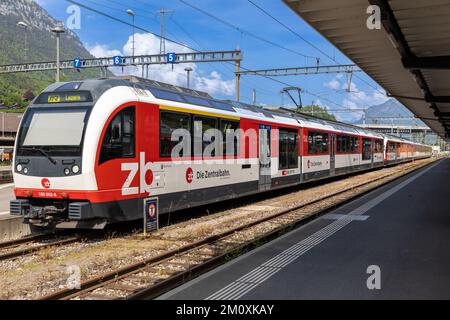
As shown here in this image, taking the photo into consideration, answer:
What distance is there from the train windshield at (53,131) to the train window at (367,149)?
23569 millimetres

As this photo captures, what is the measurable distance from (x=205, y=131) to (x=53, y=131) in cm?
392

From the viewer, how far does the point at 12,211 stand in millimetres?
8789

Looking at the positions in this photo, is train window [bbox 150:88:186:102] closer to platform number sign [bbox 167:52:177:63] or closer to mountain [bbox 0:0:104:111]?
platform number sign [bbox 167:52:177:63]

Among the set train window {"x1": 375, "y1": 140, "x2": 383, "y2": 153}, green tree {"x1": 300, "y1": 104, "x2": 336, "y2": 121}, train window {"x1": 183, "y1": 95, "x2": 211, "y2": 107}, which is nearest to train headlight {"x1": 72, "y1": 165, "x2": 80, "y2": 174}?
train window {"x1": 183, "y1": 95, "x2": 211, "y2": 107}

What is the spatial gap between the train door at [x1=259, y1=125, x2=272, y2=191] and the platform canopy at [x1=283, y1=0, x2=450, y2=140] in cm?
357

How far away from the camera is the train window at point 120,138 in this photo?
8.46 m

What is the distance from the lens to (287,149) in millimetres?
16875

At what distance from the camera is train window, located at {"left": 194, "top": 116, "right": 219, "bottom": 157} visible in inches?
438

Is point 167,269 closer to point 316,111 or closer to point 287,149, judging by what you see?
point 287,149

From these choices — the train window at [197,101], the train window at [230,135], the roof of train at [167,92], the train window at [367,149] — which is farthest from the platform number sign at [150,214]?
the train window at [367,149]

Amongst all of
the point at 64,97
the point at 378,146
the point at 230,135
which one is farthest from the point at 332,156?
the point at 64,97

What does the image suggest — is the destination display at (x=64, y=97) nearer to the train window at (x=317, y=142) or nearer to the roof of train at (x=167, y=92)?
the roof of train at (x=167, y=92)

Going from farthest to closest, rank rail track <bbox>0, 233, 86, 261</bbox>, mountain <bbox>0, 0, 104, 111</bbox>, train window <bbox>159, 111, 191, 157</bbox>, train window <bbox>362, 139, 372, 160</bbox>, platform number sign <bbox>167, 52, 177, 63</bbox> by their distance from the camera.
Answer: mountain <bbox>0, 0, 104, 111</bbox> < train window <bbox>362, 139, 372, 160</bbox> < platform number sign <bbox>167, 52, 177, 63</bbox> < train window <bbox>159, 111, 191, 157</bbox> < rail track <bbox>0, 233, 86, 261</bbox>

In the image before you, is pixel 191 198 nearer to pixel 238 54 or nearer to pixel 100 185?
pixel 100 185
